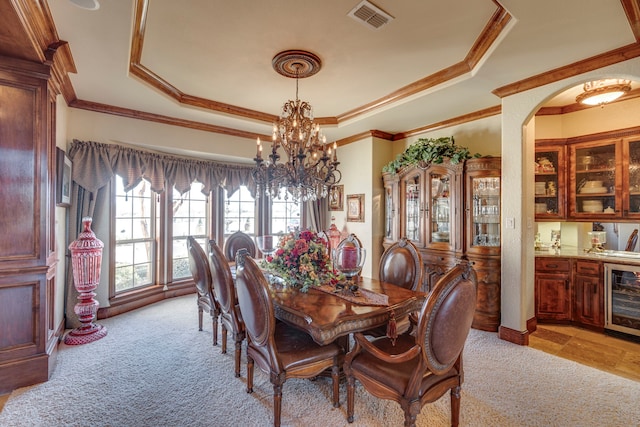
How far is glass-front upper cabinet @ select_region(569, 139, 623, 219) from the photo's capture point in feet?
11.7

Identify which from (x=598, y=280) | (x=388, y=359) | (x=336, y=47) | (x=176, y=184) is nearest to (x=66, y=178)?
(x=176, y=184)

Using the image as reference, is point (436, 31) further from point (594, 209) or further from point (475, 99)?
point (594, 209)

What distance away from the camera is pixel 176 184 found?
457cm

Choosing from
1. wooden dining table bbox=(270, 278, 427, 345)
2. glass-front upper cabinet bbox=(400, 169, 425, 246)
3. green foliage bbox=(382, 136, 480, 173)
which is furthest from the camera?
glass-front upper cabinet bbox=(400, 169, 425, 246)

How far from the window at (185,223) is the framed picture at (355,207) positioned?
244 centimetres

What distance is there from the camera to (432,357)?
5.12ft

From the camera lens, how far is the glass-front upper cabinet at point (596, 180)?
141 inches

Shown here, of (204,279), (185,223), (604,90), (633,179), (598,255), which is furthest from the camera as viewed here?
(185,223)

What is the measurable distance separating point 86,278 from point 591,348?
5.30 meters

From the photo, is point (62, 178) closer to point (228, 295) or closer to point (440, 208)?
point (228, 295)

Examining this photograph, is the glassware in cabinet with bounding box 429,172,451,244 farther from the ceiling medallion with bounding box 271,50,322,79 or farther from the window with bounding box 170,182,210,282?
the window with bounding box 170,182,210,282

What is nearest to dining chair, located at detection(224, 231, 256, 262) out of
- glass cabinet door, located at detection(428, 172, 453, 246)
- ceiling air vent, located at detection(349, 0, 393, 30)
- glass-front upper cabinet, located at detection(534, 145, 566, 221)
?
glass cabinet door, located at detection(428, 172, 453, 246)

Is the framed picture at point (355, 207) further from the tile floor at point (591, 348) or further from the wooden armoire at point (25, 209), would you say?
the wooden armoire at point (25, 209)

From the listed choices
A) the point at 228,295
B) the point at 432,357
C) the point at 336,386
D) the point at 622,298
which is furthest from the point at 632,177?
the point at 228,295
